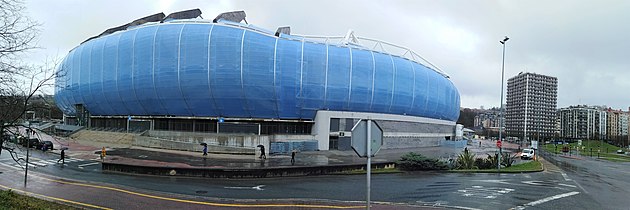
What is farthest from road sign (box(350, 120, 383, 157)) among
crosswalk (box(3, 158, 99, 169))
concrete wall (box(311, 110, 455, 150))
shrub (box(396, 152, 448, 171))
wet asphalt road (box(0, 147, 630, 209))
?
concrete wall (box(311, 110, 455, 150))

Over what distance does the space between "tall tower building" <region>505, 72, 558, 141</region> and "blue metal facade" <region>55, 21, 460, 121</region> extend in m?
109

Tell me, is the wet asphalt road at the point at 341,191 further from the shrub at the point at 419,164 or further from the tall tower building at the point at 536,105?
the tall tower building at the point at 536,105

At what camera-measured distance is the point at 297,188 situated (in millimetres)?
18266

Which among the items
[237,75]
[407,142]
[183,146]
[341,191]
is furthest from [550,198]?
[407,142]

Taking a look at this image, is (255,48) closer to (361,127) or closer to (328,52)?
(328,52)

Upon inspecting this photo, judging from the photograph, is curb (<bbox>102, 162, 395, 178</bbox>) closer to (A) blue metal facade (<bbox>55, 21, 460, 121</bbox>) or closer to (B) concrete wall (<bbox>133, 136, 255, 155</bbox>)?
(B) concrete wall (<bbox>133, 136, 255, 155</bbox>)

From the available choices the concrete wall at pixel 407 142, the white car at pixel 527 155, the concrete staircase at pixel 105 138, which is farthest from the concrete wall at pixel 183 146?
the white car at pixel 527 155

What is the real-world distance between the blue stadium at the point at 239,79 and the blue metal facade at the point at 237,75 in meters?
0.13

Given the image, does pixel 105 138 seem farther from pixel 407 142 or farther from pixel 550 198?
pixel 550 198

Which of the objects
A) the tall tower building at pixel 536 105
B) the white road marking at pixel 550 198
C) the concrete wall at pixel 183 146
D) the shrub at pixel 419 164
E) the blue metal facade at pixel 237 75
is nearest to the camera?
the white road marking at pixel 550 198

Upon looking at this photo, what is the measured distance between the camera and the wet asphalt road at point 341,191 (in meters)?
14.4

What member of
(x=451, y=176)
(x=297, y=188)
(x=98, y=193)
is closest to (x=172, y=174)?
(x=98, y=193)

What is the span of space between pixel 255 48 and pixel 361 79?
16.3 meters

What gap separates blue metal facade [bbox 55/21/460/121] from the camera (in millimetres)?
49000
